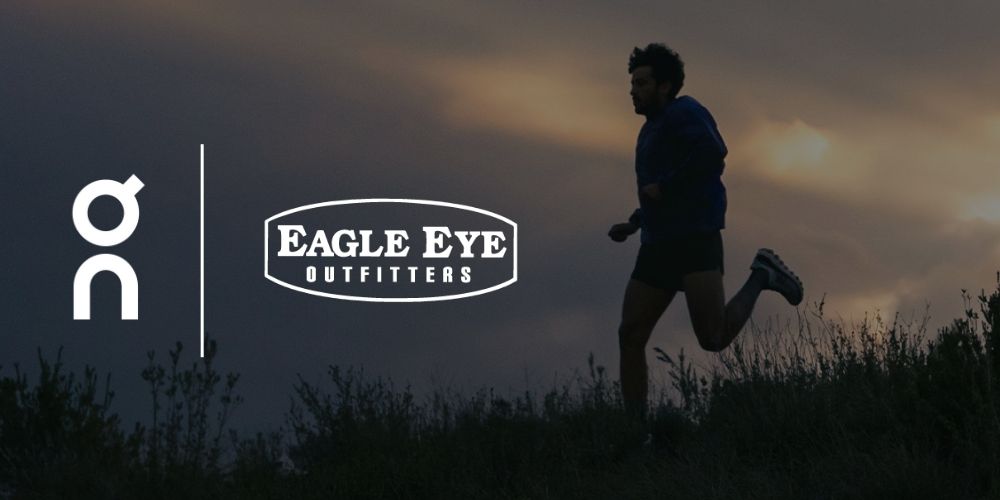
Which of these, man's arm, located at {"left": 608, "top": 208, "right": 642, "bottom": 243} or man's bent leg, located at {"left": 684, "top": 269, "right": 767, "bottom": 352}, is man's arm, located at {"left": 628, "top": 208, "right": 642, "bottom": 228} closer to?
man's arm, located at {"left": 608, "top": 208, "right": 642, "bottom": 243}

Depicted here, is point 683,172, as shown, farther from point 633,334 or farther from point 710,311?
point 633,334

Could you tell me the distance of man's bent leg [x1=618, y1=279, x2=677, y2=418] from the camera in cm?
809

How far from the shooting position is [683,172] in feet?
26.0

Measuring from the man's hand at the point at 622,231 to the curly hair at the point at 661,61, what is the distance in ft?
3.22

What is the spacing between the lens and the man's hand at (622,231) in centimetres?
831

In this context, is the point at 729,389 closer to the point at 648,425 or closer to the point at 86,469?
the point at 648,425

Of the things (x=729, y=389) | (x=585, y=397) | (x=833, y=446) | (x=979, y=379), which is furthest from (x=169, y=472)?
(x=979, y=379)

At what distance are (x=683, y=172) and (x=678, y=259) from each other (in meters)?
0.57

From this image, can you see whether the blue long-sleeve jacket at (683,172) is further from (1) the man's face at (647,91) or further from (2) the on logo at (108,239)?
(2) the on logo at (108,239)

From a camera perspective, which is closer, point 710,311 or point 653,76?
point 710,311

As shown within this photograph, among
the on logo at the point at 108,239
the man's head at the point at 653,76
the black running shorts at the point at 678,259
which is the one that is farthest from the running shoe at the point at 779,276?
the on logo at the point at 108,239

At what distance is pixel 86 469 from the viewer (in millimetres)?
8688

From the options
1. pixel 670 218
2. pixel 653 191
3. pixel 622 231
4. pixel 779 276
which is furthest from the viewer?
pixel 779 276

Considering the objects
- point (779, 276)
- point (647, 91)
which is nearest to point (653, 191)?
point (647, 91)
